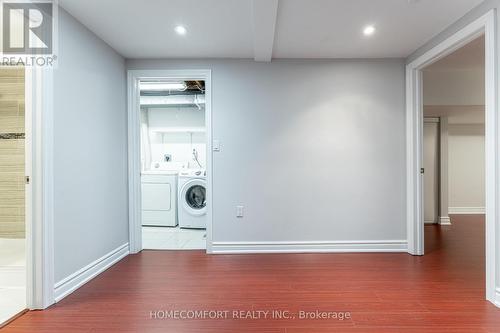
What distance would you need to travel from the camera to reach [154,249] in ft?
10.9

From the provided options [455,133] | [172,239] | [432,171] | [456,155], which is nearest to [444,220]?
[432,171]

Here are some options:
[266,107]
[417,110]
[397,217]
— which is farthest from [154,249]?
[417,110]

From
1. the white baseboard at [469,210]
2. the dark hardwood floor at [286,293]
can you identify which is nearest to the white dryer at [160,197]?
the dark hardwood floor at [286,293]

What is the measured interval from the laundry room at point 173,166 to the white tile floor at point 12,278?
1.24 meters

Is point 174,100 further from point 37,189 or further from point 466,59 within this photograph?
point 466,59

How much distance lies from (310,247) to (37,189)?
8.67 feet

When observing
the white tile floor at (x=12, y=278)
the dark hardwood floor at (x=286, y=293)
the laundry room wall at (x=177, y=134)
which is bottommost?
the dark hardwood floor at (x=286, y=293)

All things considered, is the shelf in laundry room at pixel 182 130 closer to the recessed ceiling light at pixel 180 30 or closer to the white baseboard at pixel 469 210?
the recessed ceiling light at pixel 180 30

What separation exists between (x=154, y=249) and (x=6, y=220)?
6.14 feet

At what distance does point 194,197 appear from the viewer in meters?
4.53

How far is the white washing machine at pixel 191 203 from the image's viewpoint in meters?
4.39

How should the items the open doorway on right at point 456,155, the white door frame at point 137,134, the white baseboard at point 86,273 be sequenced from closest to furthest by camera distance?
the white baseboard at point 86,273 → the white door frame at point 137,134 → the open doorway on right at point 456,155

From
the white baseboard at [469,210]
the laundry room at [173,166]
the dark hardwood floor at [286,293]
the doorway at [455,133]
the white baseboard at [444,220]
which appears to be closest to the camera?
the dark hardwood floor at [286,293]

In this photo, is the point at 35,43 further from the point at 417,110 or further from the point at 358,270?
the point at 417,110
